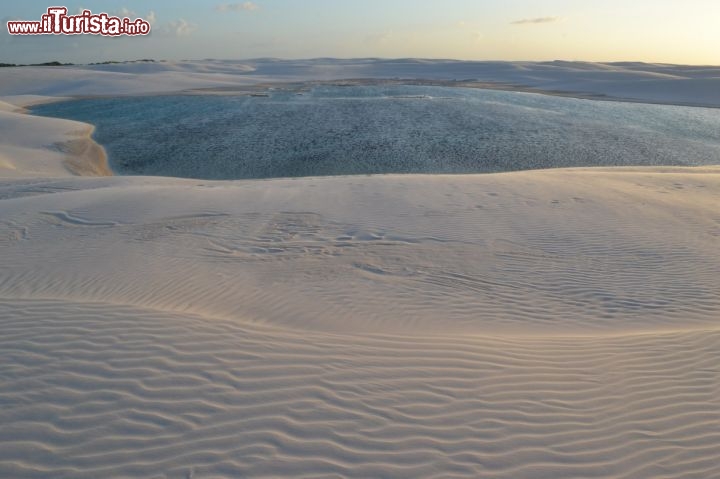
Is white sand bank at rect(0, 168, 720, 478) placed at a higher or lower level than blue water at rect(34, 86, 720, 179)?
lower

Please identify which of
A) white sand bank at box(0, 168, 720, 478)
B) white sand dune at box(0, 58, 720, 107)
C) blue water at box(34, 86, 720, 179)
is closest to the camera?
white sand bank at box(0, 168, 720, 478)

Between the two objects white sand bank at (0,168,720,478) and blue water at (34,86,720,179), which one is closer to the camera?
white sand bank at (0,168,720,478)

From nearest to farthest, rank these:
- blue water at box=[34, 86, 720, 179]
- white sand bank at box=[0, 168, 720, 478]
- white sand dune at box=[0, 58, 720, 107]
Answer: white sand bank at box=[0, 168, 720, 478] → blue water at box=[34, 86, 720, 179] → white sand dune at box=[0, 58, 720, 107]

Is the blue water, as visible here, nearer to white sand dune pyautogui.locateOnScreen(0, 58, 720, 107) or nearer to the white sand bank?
the white sand bank

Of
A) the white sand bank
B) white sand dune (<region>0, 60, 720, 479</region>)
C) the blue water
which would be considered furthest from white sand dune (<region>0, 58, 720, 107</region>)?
the white sand bank

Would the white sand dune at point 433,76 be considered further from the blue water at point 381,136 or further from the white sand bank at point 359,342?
the white sand bank at point 359,342

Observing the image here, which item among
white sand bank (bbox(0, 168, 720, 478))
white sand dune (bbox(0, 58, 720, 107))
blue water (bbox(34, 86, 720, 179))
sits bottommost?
white sand bank (bbox(0, 168, 720, 478))

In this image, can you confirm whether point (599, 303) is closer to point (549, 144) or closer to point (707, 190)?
point (707, 190)
